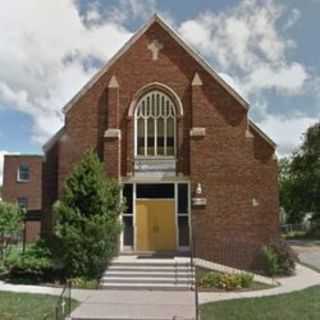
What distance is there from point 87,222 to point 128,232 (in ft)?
12.0

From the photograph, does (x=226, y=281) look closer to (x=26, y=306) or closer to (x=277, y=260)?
(x=277, y=260)

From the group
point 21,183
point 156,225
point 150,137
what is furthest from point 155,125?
point 21,183

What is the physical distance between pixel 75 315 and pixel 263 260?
9226mm

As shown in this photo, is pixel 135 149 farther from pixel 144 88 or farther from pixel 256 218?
pixel 256 218

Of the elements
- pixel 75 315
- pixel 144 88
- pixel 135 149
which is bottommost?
pixel 75 315

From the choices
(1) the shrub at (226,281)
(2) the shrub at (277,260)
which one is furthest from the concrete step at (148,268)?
(2) the shrub at (277,260)

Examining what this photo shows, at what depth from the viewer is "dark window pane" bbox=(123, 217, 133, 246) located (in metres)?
19.5

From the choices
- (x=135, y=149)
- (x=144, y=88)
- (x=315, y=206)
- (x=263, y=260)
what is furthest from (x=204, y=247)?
(x=315, y=206)

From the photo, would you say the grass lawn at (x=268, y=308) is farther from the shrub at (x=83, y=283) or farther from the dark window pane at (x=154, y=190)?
the dark window pane at (x=154, y=190)

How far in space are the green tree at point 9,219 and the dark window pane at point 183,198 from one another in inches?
256

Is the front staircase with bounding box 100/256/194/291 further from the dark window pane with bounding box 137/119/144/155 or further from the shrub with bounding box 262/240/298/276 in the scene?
the dark window pane with bounding box 137/119/144/155

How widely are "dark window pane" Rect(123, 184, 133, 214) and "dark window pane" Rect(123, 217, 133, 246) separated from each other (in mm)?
405

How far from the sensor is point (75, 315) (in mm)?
11211

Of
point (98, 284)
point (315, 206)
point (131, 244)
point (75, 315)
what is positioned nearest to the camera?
point (75, 315)
